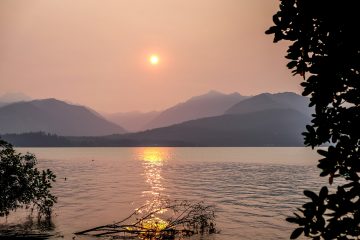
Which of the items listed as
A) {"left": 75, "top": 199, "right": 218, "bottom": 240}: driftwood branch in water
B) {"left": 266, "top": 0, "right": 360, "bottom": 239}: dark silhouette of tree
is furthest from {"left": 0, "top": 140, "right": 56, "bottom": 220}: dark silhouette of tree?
{"left": 266, "top": 0, "right": 360, "bottom": 239}: dark silhouette of tree

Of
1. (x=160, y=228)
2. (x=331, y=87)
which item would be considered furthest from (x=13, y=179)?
(x=331, y=87)

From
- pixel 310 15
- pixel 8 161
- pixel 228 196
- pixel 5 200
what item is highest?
pixel 310 15

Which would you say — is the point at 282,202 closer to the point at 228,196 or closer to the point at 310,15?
the point at 228,196

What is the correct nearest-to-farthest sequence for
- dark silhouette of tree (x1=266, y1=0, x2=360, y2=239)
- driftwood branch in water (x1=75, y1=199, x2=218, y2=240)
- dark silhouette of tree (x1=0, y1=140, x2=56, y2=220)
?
dark silhouette of tree (x1=266, y1=0, x2=360, y2=239)
driftwood branch in water (x1=75, y1=199, x2=218, y2=240)
dark silhouette of tree (x1=0, y1=140, x2=56, y2=220)

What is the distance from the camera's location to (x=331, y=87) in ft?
22.8

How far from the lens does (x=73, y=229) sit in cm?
3841

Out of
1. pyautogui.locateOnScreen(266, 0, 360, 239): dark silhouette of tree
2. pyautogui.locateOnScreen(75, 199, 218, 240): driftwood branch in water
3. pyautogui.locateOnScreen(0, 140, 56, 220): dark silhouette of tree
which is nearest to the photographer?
pyautogui.locateOnScreen(266, 0, 360, 239): dark silhouette of tree

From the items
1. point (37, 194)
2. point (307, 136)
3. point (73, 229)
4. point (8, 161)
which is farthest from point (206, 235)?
point (307, 136)

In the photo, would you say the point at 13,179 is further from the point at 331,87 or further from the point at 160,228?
the point at 331,87

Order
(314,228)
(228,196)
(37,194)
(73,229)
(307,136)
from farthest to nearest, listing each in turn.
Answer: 1. (228,196)
2. (73,229)
3. (37,194)
4. (307,136)
5. (314,228)

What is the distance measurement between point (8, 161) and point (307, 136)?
31.3 m

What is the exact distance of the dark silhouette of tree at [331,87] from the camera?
6.44m

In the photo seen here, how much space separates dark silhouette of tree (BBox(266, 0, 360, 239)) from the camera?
6.44 meters

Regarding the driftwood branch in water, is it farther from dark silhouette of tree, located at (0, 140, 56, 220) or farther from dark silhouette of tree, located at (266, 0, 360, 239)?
dark silhouette of tree, located at (266, 0, 360, 239)
